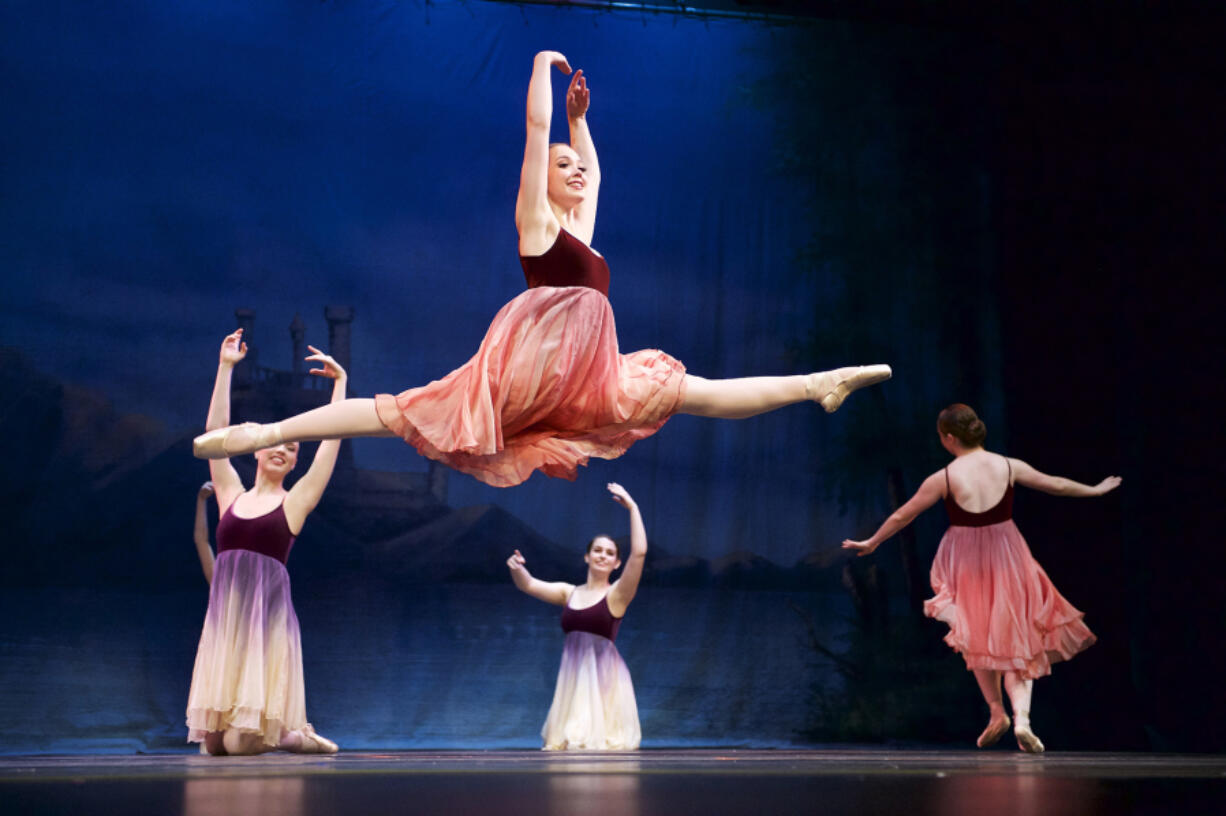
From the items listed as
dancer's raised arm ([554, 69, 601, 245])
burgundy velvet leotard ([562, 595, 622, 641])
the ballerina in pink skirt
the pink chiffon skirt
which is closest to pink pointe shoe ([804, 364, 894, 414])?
the pink chiffon skirt

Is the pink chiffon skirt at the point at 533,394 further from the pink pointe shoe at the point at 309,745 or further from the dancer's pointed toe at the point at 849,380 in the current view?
the pink pointe shoe at the point at 309,745

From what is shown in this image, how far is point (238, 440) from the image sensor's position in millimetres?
3252

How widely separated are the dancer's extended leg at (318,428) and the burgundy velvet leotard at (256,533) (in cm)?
123

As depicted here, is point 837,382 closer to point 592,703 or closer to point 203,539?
point 592,703

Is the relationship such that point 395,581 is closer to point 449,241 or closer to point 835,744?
point 449,241

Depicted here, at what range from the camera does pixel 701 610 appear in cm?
614

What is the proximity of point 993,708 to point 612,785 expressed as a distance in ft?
8.36

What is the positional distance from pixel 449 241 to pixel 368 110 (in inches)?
31.5

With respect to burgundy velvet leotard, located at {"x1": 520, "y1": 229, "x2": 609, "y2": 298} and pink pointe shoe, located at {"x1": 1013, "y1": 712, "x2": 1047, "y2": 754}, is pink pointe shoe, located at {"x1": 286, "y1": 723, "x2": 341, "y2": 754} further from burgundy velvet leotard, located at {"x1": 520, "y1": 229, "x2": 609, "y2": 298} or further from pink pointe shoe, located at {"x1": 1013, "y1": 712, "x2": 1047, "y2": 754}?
pink pointe shoe, located at {"x1": 1013, "y1": 712, "x2": 1047, "y2": 754}

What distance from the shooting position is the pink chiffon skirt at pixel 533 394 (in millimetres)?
3143

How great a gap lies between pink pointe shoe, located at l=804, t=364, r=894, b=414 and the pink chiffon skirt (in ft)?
1.23

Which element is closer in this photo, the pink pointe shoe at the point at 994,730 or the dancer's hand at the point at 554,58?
the dancer's hand at the point at 554,58

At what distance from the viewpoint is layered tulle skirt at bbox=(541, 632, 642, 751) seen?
5.18m

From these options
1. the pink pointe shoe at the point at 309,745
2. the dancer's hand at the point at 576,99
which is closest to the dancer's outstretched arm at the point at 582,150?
the dancer's hand at the point at 576,99
